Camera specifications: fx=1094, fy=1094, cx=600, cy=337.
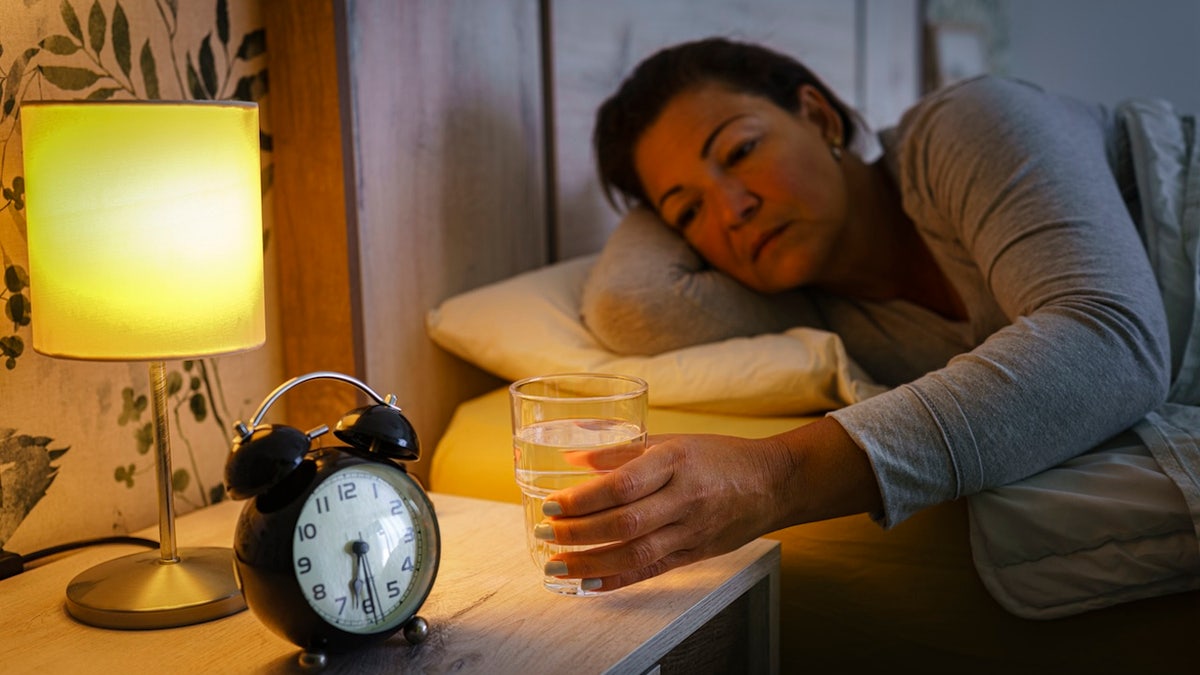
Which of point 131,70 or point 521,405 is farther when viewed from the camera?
point 131,70

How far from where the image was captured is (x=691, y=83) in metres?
1.59

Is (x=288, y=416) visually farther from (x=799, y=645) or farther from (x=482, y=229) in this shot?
(x=799, y=645)

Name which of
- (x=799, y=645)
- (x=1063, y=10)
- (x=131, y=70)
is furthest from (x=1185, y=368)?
(x=1063, y=10)

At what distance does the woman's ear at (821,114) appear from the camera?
1.64 m

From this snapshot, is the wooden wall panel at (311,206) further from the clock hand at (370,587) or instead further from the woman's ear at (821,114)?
the woman's ear at (821,114)

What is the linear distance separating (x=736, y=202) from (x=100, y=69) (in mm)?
812

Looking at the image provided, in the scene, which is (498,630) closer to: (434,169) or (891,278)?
(434,169)

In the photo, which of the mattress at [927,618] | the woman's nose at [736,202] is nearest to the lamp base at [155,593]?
the mattress at [927,618]

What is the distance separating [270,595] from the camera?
0.76 meters

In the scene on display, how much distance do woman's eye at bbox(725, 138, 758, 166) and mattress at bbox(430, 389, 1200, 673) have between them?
1.94 ft

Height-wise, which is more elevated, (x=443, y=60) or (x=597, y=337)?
(x=443, y=60)

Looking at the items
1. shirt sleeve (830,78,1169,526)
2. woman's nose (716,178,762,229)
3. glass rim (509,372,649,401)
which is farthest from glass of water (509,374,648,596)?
woman's nose (716,178,762,229)

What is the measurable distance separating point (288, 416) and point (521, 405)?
0.58 metres

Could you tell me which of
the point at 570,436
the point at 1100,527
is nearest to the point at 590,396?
the point at 570,436
